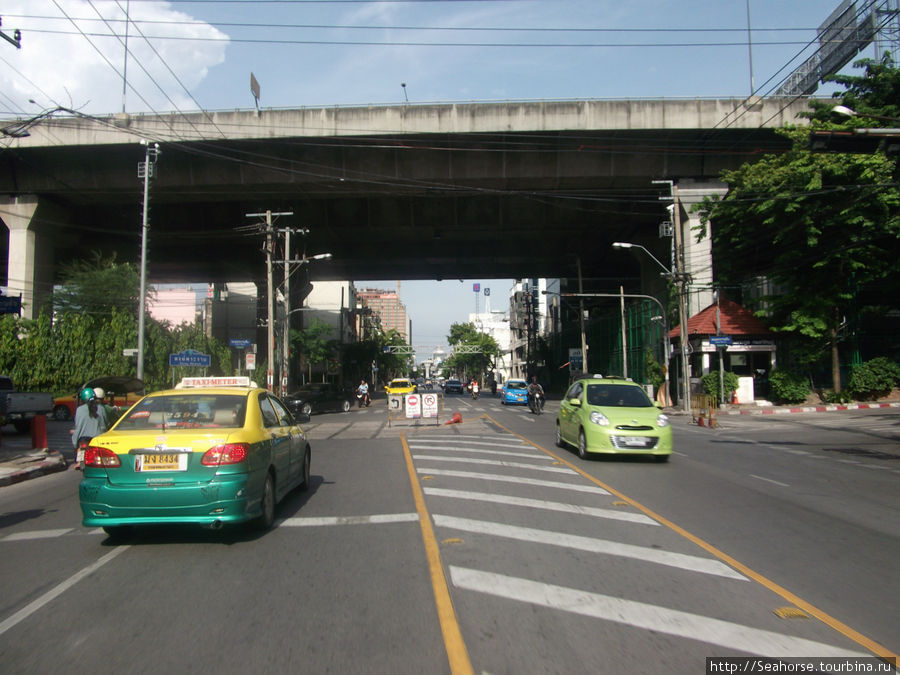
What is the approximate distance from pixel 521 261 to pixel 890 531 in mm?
39737

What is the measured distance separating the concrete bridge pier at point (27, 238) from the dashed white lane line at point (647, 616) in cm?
3509

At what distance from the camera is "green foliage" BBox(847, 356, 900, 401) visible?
1201 inches

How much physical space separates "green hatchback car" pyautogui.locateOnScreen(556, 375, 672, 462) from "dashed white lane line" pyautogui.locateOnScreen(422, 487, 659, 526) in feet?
13.8

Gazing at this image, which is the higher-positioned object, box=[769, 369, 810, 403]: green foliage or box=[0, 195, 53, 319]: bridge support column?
box=[0, 195, 53, 319]: bridge support column

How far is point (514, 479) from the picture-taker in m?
11.1

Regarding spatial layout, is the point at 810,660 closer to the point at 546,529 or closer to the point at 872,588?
the point at 872,588

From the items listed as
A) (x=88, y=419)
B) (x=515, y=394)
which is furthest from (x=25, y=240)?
(x=515, y=394)

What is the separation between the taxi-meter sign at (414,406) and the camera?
24.4 m

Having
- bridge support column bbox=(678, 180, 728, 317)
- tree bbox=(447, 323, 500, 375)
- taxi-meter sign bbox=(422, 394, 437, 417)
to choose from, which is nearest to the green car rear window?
taxi-meter sign bbox=(422, 394, 437, 417)

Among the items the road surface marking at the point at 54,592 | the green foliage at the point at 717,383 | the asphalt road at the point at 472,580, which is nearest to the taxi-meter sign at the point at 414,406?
the asphalt road at the point at 472,580

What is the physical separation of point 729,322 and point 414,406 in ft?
62.3

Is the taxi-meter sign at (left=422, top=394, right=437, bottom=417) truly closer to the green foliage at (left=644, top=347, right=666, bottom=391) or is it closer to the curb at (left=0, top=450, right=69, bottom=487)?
the curb at (left=0, top=450, right=69, bottom=487)

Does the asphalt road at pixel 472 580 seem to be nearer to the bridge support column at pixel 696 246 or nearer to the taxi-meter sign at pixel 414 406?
the taxi-meter sign at pixel 414 406

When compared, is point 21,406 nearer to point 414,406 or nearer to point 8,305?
point 8,305
